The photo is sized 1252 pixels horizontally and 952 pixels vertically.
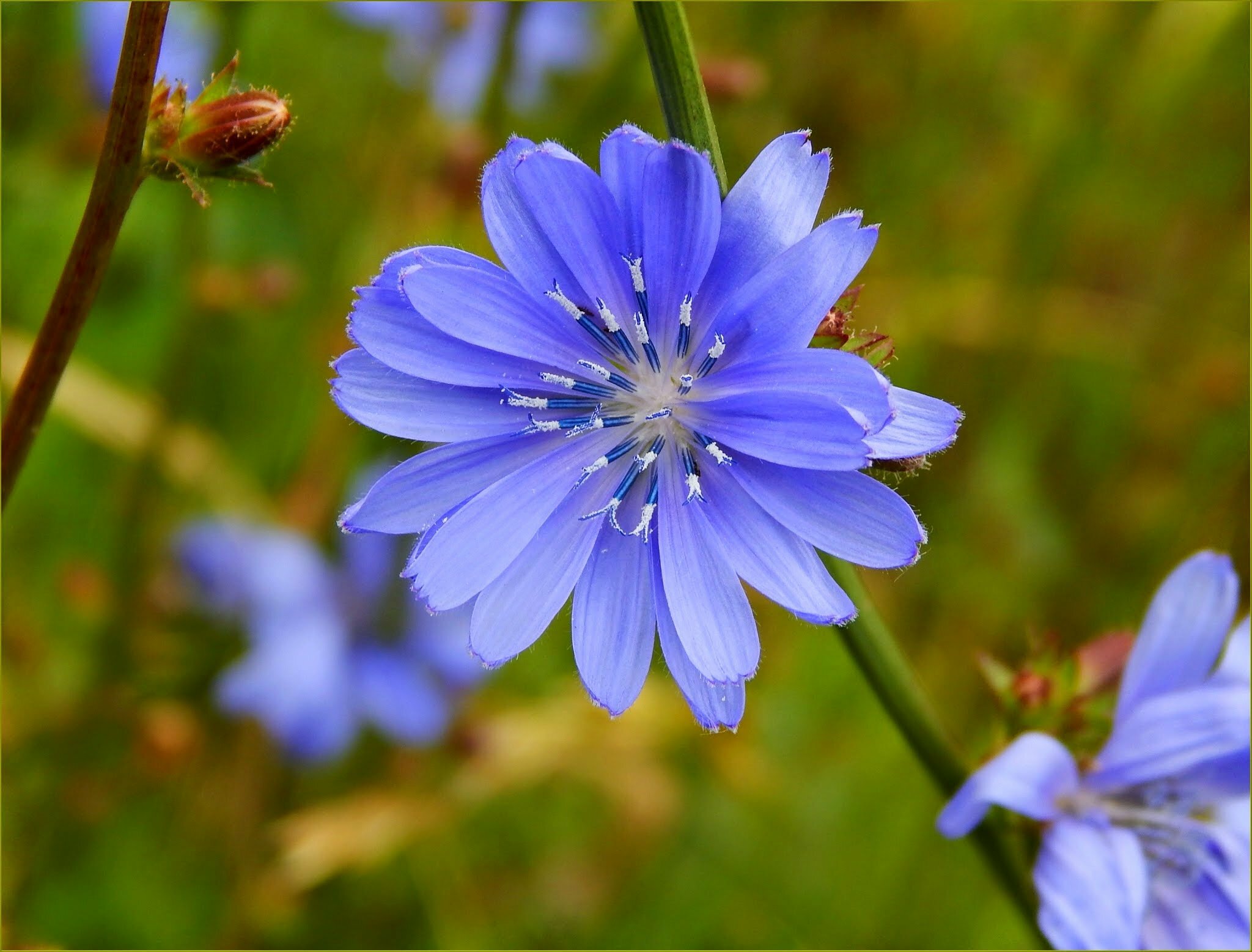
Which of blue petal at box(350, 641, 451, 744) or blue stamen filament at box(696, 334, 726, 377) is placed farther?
blue petal at box(350, 641, 451, 744)

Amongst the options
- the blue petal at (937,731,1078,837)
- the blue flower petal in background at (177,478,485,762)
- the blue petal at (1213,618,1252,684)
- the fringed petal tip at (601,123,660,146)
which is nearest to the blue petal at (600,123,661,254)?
the fringed petal tip at (601,123,660,146)

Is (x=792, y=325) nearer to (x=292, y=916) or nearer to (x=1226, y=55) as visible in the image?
(x=292, y=916)

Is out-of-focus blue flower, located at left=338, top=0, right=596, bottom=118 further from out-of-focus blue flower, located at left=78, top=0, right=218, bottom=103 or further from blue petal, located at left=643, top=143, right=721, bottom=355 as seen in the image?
blue petal, located at left=643, top=143, right=721, bottom=355

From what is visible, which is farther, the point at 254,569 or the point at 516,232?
the point at 254,569

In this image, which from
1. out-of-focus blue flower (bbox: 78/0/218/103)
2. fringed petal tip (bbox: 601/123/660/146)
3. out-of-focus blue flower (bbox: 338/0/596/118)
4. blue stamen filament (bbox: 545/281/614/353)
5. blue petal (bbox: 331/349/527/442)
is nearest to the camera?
fringed petal tip (bbox: 601/123/660/146)

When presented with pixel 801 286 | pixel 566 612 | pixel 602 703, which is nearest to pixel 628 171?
pixel 801 286

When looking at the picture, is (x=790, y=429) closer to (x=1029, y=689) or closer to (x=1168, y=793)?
(x=1029, y=689)
